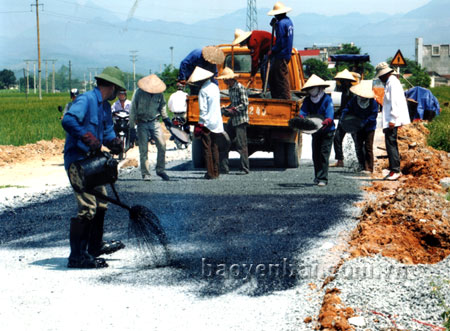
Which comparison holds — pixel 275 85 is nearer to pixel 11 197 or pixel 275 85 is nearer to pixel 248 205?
pixel 248 205

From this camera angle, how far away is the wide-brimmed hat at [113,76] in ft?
20.1

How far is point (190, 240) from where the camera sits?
6996mm

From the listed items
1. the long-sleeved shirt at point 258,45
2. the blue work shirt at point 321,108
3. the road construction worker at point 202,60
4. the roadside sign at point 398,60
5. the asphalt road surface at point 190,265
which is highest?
the roadside sign at point 398,60

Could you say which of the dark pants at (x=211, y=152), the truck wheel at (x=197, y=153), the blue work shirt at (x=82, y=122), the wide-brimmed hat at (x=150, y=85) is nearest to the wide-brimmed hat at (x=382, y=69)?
the dark pants at (x=211, y=152)

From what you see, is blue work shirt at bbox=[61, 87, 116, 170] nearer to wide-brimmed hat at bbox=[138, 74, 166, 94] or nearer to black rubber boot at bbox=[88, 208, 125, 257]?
black rubber boot at bbox=[88, 208, 125, 257]

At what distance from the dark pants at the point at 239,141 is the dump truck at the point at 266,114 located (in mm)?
194

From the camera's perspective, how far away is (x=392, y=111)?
10.9 metres

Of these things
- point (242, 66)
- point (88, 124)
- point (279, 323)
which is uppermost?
point (242, 66)

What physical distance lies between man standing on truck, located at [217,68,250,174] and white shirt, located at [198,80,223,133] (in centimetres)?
27

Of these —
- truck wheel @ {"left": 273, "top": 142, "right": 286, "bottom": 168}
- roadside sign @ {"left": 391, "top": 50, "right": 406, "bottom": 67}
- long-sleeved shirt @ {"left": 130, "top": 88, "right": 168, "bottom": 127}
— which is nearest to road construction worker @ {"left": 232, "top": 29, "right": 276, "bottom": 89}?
truck wheel @ {"left": 273, "top": 142, "right": 286, "bottom": 168}

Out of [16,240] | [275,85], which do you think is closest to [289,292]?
[16,240]

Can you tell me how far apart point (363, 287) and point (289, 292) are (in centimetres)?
59

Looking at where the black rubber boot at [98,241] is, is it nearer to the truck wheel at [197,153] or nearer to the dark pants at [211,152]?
the dark pants at [211,152]

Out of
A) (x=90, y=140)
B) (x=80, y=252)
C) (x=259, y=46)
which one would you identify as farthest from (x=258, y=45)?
(x=80, y=252)
